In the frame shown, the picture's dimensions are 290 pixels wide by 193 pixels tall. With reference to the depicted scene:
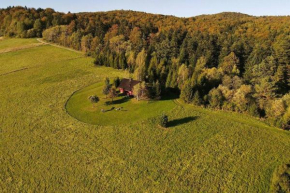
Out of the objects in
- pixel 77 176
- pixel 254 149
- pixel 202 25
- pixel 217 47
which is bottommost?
pixel 77 176

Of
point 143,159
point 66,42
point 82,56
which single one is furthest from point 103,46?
point 143,159

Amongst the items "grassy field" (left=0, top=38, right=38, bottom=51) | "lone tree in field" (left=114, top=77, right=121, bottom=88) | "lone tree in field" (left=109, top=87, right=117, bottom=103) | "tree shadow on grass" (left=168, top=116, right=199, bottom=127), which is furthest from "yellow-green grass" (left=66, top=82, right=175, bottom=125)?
"grassy field" (left=0, top=38, right=38, bottom=51)

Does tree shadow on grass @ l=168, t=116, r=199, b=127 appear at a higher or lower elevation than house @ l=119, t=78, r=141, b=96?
lower

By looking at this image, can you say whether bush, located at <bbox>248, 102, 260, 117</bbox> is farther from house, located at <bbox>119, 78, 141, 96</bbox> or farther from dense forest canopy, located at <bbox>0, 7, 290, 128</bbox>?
house, located at <bbox>119, 78, 141, 96</bbox>

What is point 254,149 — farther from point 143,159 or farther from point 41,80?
point 41,80

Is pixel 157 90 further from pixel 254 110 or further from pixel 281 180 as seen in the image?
pixel 281 180
